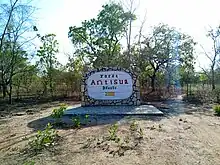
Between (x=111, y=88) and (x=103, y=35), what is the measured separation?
8923 mm

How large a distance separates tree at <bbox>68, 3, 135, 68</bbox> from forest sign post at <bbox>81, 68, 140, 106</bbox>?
681 cm

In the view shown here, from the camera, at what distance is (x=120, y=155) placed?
4832mm

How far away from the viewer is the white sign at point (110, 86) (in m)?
12.6

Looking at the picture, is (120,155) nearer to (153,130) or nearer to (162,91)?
(153,130)

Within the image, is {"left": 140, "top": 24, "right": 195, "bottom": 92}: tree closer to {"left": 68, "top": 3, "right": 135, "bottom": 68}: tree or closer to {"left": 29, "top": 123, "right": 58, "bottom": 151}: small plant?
{"left": 68, "top": 3, "right": 135, "bottom": 68}: tree

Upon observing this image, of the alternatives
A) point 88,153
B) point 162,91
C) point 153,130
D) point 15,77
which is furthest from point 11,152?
point 162,91

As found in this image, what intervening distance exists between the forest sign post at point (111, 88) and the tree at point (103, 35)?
681cm

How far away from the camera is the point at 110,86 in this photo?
1259 centimetres

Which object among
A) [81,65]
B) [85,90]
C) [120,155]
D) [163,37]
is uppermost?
[163,37]

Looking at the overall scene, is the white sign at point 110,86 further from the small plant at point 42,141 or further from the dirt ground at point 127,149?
the small plant at point 42,141

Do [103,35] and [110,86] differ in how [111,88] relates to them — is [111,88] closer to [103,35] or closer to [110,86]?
[110,86]

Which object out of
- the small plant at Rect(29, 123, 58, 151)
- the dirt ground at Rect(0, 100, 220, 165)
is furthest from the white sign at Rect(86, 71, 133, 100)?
the small plant at Rect(29, 123, 58, 151)

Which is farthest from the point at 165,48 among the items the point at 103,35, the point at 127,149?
the point at 127,149

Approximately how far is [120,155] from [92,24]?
16.7 meters
